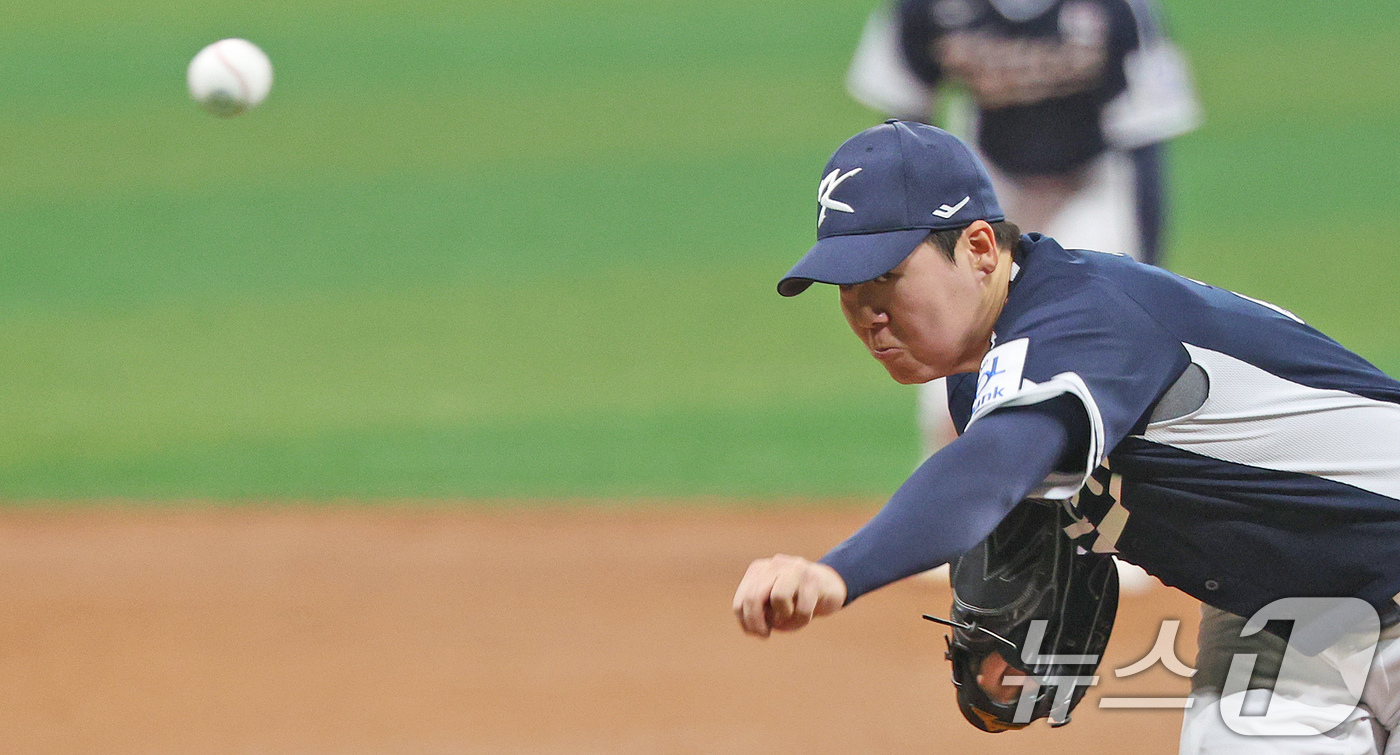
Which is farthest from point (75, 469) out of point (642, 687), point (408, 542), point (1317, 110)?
point (1317, 110)

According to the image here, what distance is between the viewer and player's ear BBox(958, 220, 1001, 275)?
88.8 inches

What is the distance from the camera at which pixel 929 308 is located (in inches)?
87.8

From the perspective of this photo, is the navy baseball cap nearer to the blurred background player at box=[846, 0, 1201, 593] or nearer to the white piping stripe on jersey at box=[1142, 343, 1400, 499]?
the white piping stripe on jersey at box=[1142, 343, 1400, 499]

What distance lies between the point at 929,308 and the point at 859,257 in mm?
134

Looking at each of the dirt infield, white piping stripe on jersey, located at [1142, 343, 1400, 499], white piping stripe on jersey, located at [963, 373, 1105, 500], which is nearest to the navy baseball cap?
white piping stripe on jersey, located at [963, 373, 1105, 500]

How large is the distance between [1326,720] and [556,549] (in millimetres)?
4766

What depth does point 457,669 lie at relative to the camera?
511 cm

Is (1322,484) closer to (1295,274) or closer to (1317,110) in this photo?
(1295,274)

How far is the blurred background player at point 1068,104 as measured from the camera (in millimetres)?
5629

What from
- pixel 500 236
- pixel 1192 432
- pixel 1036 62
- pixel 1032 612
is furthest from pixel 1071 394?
pixel 500 236

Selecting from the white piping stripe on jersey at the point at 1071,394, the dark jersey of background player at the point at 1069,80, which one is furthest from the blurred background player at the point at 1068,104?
the white piping stripe on jersey at the point at 1071,394

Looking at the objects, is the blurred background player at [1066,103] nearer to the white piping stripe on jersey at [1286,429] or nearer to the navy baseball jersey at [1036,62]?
the navy baseball jersey at [1036,62]

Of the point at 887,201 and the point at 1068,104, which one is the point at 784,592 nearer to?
the point at 887,201

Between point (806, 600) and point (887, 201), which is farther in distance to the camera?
point (887, 201)
